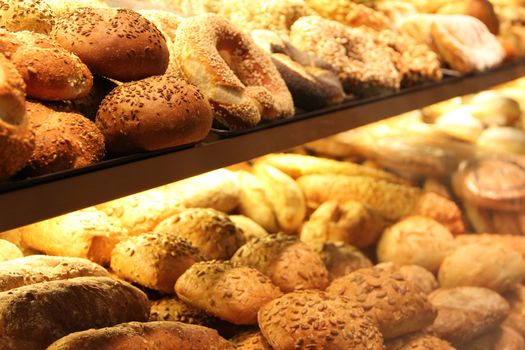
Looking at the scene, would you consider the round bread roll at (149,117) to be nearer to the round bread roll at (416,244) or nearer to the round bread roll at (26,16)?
the round bread roll at (26,16)

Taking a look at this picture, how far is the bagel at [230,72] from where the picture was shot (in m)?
1.54

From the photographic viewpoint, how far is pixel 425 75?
96.9 inches

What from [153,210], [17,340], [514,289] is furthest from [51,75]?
[514,289]

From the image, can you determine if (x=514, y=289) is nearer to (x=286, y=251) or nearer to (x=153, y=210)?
(x=286, y=251)

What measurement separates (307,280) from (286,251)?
0.37 ft

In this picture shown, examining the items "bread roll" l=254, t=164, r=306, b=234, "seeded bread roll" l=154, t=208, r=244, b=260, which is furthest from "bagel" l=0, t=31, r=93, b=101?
"bread roll" l=254, t=164, r=306, b=234

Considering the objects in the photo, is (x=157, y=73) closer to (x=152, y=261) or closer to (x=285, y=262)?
(x=152, y=261)

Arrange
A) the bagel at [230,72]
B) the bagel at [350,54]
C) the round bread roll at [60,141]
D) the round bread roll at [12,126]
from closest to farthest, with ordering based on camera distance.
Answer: the round bread roll at [12,126] < the round bread roll at [60,141] < the bagel at [230,72] < the bagel at [350,54]

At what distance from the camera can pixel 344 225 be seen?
234 centimetres

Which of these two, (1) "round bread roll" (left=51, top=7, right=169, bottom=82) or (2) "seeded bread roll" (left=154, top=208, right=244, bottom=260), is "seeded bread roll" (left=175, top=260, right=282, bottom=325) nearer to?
(2) "seeded bread roll" (left=154, top=208, right=244, bottom=260)

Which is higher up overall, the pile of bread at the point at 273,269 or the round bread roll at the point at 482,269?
the pile of bread at the point at 273,269

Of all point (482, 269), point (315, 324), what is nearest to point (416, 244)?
point (482, 269)

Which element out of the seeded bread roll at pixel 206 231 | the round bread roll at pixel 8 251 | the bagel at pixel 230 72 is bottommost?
the seeded bread roll at pixel 206 231

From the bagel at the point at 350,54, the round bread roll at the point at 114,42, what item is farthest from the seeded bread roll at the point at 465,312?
the round bread roll at the point at 114,42
